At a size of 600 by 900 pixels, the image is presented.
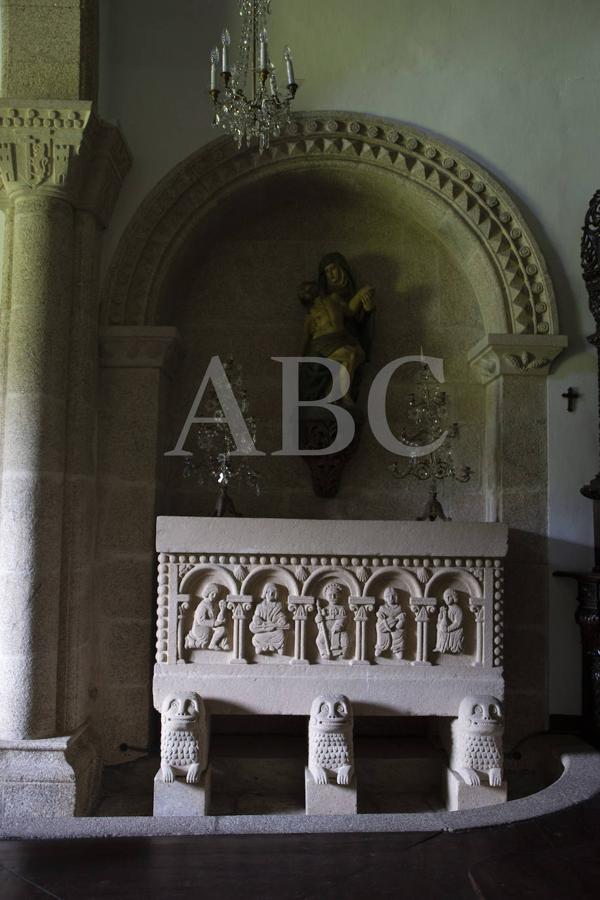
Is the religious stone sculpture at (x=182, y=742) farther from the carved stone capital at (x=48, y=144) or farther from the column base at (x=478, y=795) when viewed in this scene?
the carved stone capital at (x=48, y=144)

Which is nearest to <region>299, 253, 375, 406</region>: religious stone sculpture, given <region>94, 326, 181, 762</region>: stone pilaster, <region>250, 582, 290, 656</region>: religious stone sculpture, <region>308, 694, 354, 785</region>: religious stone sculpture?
<region>94, 326, 181, 762</region>: stone pilaster

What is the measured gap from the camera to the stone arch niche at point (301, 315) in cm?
388

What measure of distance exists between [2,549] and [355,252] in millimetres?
2451

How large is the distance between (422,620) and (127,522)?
1.49 metres

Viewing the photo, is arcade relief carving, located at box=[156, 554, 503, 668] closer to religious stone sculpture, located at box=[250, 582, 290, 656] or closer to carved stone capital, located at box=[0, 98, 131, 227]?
religious stone sculpture, located at box=[250, 582, 290, 656]

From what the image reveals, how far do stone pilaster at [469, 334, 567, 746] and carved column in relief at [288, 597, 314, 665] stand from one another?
→ 1.06 m

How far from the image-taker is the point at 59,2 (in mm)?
3711

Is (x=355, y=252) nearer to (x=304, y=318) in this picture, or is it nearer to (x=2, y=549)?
(x=304, y=318)

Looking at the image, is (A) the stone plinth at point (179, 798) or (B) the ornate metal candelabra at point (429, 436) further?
(B) the ornate metal candelabra at point (429, 436)

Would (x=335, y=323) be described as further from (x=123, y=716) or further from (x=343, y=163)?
(x=123, y=716)

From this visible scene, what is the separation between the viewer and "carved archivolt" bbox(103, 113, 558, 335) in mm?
3977

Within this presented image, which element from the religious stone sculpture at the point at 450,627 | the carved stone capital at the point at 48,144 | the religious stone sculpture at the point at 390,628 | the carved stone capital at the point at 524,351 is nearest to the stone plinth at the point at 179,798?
the religious stone sculpture at the point at 390,628

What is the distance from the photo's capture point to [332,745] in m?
3.28

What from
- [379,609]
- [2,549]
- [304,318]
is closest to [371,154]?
[304,318]
